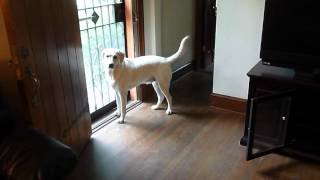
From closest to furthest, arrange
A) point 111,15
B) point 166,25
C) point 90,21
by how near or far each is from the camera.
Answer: point 90,21
point 111,15
point 166,25

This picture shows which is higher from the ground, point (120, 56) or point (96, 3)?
point (96, 3)

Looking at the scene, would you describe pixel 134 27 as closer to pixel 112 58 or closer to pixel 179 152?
pixel 112 58

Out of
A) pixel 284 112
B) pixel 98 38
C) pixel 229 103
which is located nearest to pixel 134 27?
pixel 98 38

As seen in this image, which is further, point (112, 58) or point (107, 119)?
point (107, 119)

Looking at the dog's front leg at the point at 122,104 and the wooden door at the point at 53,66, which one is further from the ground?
the wooden door at the point at 53,66

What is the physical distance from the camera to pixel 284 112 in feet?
7.04

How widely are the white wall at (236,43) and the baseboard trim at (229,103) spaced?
A: 0.13ft

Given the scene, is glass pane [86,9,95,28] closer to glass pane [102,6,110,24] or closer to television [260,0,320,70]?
glass pane [102,6,110,24]

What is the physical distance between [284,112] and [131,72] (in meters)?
1.27

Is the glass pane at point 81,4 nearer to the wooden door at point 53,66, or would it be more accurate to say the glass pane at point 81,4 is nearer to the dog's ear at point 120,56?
the wooden door at point 53,66

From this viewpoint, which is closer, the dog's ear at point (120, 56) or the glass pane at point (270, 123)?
the glass pane at point (270, 123)

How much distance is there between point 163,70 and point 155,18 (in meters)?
0.55

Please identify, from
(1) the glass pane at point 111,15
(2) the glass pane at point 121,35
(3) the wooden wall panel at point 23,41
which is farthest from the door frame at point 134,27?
(3) the wooden wall panel at point 23,41

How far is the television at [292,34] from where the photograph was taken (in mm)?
1945
